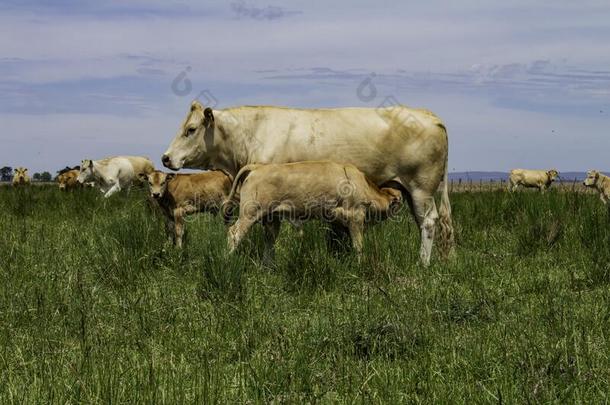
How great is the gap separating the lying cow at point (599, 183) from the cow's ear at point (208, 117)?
1953cm

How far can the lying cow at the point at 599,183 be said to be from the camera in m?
26.9

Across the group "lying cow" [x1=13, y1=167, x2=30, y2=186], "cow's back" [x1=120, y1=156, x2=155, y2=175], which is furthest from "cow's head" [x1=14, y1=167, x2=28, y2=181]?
"cow's back" [x1=120, y1=156, x2=155, y2=175]

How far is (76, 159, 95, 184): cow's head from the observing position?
28453mm

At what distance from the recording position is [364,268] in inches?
283

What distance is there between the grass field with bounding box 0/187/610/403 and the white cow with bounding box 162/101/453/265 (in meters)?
0.68

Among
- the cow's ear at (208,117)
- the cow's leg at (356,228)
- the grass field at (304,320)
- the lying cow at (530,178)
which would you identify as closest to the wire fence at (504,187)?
the lying cow at (530,178)

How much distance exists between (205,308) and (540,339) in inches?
109

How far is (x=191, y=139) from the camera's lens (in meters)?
9.41

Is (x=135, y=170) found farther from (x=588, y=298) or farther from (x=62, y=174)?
(x=588, y=298)

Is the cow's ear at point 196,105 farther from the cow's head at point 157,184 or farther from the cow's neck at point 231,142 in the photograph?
the cow's head at point 157,184

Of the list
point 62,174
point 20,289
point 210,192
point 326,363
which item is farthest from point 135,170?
point 326,363

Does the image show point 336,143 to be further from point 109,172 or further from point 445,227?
point 109,172

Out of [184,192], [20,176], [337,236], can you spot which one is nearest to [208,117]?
[337,236]

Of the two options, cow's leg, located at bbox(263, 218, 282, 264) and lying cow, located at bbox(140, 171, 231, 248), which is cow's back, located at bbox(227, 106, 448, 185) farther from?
lying cow, located at bbox(140, 171, 231, 248)
